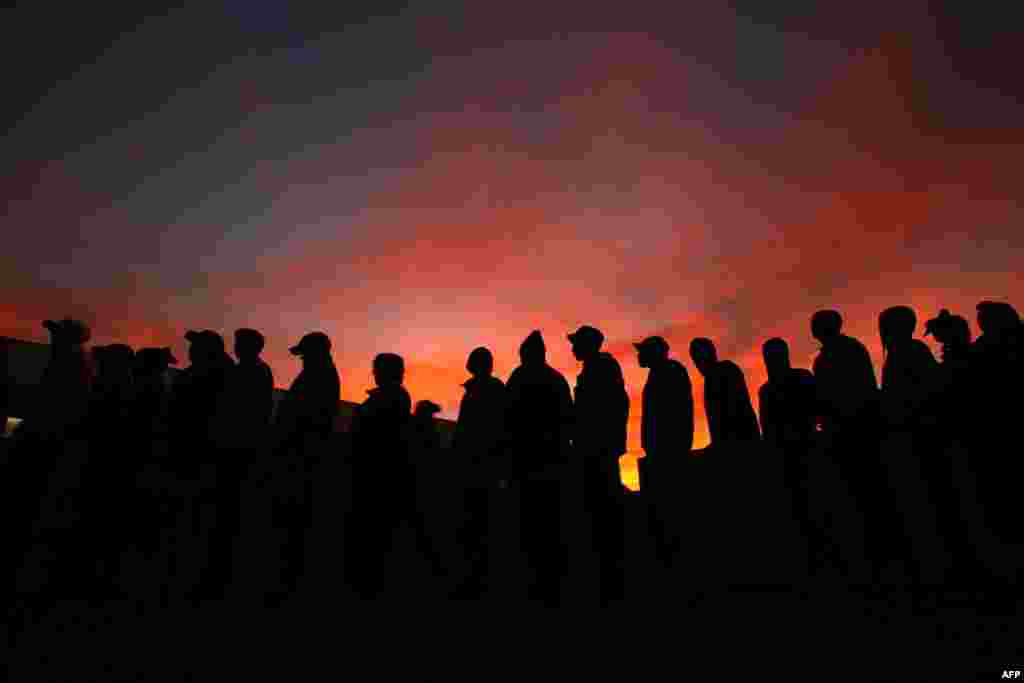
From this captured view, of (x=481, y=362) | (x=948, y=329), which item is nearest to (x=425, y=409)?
(x=481, y=362)

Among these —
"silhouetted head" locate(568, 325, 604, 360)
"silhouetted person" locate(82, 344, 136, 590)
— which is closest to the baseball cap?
"silhouetted head" locate(568, 325, 604, 360)

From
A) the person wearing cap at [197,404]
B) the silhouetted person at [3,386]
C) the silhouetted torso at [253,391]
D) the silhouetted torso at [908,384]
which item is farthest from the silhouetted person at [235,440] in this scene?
the silhouetted torso at [908,384]

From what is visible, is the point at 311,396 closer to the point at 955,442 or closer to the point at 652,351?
the point at 652,351

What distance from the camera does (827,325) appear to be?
16.7 feet

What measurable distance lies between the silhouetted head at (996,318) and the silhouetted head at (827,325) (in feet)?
3.69

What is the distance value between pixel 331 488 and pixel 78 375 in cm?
290

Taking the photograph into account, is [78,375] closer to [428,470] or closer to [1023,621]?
[428,470]

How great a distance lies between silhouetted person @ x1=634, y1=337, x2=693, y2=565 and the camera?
198 inches

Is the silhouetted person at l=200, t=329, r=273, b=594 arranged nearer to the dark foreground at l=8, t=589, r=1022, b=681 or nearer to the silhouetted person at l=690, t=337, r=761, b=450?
the dark foreground at l=8, t=589, r=1022, b=681

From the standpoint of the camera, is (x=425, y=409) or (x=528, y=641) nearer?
(x=528, y=641)

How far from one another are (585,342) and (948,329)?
3.56 meters

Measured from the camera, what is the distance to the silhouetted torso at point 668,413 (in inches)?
201

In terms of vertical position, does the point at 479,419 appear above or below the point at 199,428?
above

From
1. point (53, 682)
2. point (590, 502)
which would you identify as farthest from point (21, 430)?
point (590, 502)
